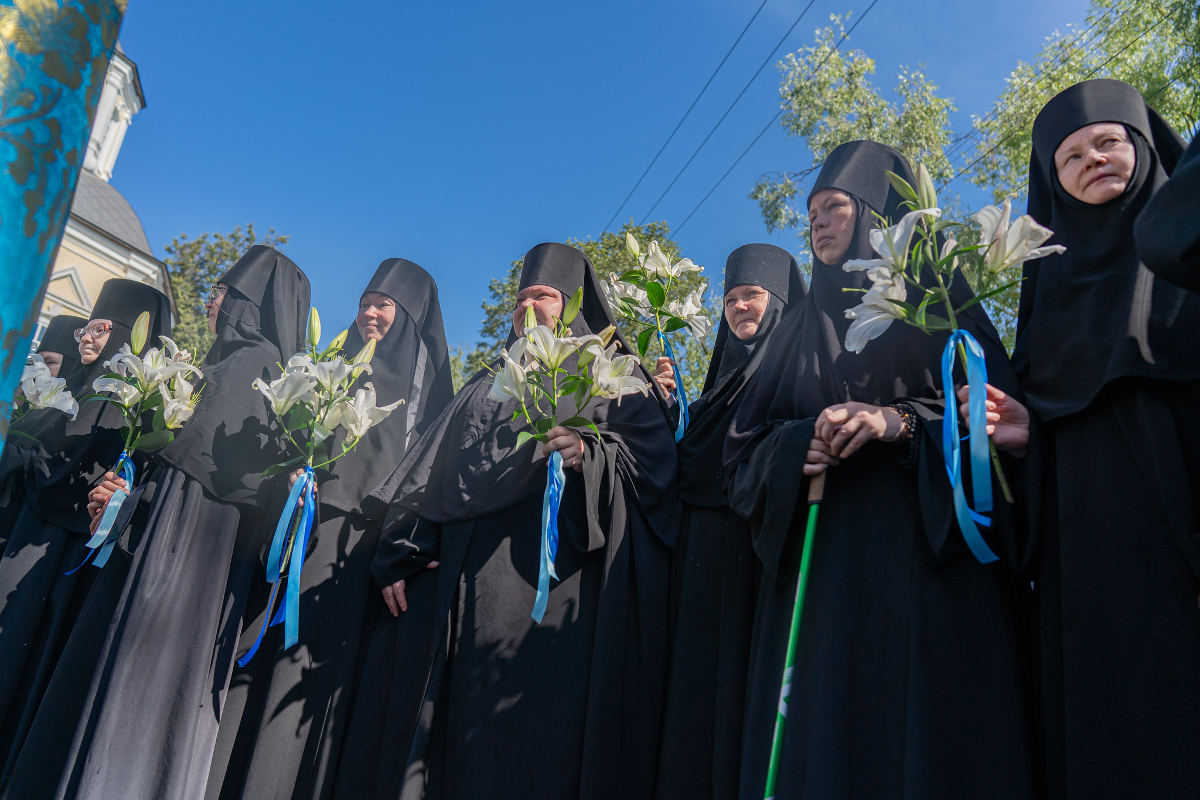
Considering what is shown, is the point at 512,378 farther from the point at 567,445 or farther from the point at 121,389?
the point at 121,389

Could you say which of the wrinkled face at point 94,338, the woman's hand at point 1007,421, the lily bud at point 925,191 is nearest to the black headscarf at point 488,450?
the woman's hand at point 1007,421

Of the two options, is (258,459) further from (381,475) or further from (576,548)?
(576,548)

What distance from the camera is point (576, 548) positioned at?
129 inches

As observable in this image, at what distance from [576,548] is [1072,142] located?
2243 millimetres

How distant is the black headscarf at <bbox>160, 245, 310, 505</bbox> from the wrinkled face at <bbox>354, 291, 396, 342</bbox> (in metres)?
0.40

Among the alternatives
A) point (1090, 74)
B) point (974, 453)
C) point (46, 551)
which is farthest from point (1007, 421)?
point (1090, 74)

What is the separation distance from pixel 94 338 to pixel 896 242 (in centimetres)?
483

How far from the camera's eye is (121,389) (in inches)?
155

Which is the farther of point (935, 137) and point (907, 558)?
point (935, 137)

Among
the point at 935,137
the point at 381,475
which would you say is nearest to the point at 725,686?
the point at 381,475

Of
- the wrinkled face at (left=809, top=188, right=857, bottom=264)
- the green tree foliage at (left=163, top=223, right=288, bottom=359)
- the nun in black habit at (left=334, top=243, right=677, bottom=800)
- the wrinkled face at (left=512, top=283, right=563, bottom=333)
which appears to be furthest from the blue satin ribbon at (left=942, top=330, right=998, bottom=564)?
the green tree foliage at (left=163, top=223, right=288, bottom=359)

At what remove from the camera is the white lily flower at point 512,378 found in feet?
9.80

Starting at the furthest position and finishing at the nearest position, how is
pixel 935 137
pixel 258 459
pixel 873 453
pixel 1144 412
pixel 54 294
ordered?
1. pixel 54 294
2. pixel 935 137
3. pixel 258 459
4. pixel 873 453
5. pixel 1144 412

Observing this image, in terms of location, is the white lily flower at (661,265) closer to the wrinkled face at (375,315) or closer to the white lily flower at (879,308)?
the white lily flower at (879,308)
